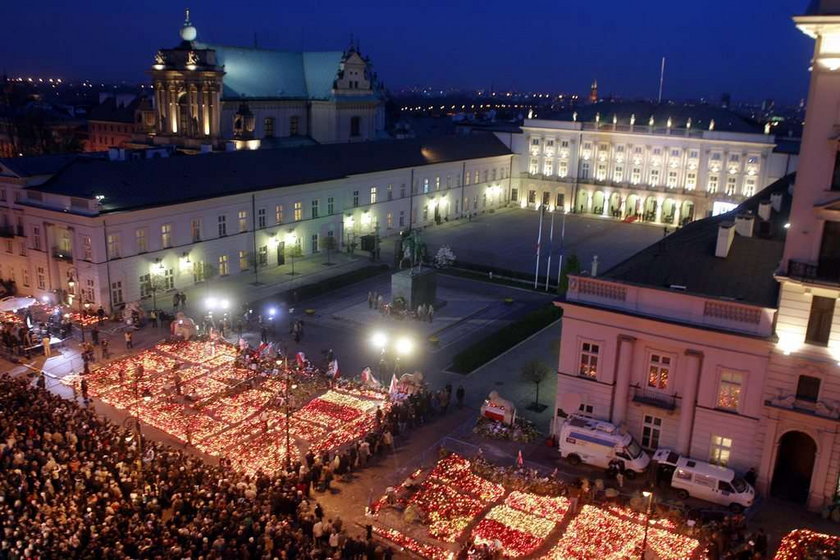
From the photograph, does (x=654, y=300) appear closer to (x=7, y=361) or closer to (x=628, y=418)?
(x=628, y=418)

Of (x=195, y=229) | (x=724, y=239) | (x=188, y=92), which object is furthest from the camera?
(x=188, y=92)

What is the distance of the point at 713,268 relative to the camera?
30.5 m

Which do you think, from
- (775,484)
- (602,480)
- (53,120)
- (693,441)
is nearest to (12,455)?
(602,480)

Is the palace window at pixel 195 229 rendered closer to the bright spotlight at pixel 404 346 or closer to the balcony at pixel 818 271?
the bright spotlight at pixel 404 346

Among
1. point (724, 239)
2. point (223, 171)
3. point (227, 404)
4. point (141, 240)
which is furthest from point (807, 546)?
point (223, 171)

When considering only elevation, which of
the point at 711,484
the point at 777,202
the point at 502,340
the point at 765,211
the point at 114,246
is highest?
Result: the point at 777,202

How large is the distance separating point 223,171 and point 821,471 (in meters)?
44.9

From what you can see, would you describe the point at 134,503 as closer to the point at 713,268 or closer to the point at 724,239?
the point at 713,268

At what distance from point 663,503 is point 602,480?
232cm

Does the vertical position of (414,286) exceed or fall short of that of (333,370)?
Answer: it exceeds it

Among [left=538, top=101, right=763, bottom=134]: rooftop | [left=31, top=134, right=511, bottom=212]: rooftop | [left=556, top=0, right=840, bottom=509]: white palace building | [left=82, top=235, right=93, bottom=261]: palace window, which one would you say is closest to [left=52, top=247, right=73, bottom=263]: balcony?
[left=82, top=235, right=93, bottom=261]: palace window

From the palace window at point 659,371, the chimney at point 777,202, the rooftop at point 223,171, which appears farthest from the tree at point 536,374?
the rooftop at point 223,171

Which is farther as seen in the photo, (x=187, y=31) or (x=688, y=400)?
(x=187, y=31)

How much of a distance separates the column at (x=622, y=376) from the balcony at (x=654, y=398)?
465 millimetres
